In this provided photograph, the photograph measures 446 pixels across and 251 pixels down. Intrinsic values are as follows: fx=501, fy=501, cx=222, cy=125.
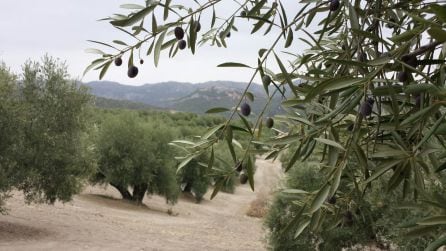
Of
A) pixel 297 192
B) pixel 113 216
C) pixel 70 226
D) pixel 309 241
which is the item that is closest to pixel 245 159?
pixel 297 192

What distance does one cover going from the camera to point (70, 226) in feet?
55.7

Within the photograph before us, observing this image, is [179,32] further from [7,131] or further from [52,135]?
[52,135]

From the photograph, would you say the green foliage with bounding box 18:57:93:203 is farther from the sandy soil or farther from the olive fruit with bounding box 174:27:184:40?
the olive fruit with bounding box 174:27:184:40

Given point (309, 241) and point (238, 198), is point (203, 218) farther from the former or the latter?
point (309, 241)

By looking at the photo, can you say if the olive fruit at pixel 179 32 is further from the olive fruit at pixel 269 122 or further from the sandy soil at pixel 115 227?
the sandy soil at pixel 115 227

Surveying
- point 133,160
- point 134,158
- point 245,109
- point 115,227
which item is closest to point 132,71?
point 245,109

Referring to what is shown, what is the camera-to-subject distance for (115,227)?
60.6 ft

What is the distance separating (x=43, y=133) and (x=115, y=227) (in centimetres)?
496

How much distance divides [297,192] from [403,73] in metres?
0.97

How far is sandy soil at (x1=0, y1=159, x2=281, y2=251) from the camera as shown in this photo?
46.1ft

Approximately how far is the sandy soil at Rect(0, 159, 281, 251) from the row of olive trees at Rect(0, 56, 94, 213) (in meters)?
1.24

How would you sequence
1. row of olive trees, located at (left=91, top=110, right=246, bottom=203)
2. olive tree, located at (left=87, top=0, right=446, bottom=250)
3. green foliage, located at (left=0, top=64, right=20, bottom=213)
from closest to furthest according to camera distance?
1. olive tree, located at (left=87, top=0, right=446, bottom=250)
2. green foliage, located at (left=0, top=64, right=20, bottom=213)
3. row of olive trees, located at (left=91, top=110, right=246, bottom=203)

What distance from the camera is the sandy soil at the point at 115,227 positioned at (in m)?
14.1

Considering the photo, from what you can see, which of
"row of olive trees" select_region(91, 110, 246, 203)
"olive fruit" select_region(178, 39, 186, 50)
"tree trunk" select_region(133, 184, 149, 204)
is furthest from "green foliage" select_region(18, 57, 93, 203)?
"olive fruit" select_region(178, 39, 186, 50)
